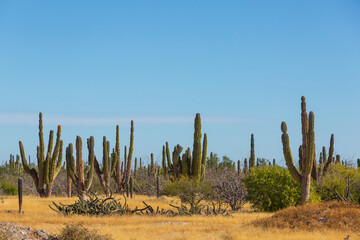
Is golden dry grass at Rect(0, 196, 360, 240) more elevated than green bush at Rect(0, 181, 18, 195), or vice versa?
golden dry grass at Rect(0, 196, 360, 240)

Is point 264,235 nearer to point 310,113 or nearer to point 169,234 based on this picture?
point 169,234

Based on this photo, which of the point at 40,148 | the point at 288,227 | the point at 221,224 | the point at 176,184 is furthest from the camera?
the point at 40,148

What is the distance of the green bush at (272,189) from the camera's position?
30109 mm

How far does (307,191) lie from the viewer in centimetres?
2825

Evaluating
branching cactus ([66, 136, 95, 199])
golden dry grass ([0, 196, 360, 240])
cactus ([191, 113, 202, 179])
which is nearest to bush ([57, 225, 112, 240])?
golden dry grass ([0, 196, 360, 240])

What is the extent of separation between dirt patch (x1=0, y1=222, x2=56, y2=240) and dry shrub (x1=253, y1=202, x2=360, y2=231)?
826 cm

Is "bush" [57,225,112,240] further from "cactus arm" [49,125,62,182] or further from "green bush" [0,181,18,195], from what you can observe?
"green bush" [0,181,18,195]

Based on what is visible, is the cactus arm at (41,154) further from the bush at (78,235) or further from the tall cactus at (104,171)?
the bush at (78,235)

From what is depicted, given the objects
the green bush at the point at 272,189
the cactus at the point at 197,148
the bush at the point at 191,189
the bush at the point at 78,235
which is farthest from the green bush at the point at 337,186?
the bush at the point at 78,235

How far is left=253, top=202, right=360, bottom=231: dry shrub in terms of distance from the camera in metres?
17.6

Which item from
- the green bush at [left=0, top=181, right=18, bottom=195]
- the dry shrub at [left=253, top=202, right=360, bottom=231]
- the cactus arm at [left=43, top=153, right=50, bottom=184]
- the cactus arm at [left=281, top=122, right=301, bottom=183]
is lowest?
the green bush at [left=0, top=181, right=18, bottom=195]

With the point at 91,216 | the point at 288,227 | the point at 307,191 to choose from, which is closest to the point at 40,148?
the point at 91,216

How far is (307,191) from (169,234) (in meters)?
12.8

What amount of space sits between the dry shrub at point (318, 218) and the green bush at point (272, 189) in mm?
10805
